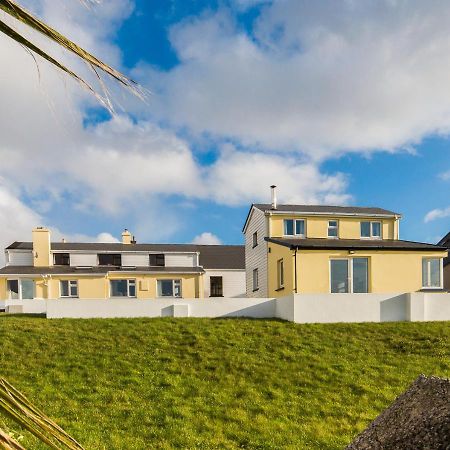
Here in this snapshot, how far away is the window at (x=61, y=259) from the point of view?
4223 centimetres

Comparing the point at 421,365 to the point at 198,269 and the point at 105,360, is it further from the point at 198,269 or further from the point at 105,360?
the point at 198,269

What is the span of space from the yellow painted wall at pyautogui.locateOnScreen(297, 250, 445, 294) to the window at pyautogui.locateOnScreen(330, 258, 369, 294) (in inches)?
11.7

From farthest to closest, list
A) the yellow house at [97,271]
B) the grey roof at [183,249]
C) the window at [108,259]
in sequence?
the window at [108,259] → the grey roof at [183,249] → the yellow house at [97,271]

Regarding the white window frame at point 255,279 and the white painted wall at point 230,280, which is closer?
the white window frame at point 255,279

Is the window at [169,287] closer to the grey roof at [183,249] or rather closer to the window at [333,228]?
the grey roof at [183,249]

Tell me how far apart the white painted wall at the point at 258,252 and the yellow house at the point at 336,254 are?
7 cm

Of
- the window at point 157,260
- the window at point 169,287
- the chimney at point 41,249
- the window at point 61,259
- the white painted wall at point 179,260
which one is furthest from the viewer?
the white painted wall at point 179,260

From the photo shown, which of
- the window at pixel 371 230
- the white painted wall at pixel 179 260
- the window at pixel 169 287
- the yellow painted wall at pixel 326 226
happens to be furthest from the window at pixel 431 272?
the white painted wall at pixel 179 260

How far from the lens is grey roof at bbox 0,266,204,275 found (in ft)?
128

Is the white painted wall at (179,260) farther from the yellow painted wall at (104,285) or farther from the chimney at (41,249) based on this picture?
the chimney at (41,249)

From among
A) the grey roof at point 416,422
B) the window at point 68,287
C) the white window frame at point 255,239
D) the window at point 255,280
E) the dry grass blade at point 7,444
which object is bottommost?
the window at point 68,287

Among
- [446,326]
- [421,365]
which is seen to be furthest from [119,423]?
[446,326]

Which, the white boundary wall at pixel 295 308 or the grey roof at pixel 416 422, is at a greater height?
the grey roof at pixel 416 422

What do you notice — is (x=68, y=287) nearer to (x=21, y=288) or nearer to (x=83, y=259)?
(x=83, y=259)
